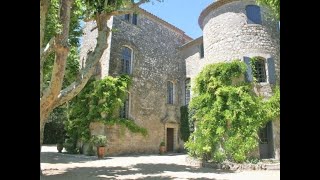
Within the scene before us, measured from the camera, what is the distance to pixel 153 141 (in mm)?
20141

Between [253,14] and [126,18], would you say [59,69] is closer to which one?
[253,14]

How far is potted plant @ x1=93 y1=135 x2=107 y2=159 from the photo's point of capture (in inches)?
621

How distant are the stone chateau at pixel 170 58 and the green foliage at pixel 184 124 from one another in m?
0.41

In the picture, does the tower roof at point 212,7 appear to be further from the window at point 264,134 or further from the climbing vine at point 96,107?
the window at point 264,134

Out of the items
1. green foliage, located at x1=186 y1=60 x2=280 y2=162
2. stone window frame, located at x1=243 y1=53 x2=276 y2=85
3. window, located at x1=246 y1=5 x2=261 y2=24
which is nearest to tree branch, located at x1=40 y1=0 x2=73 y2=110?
green foliage, located at x1=186 y1=60 x2=280 y2=162

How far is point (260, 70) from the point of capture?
48.7 ft

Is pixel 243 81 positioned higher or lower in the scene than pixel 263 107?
higher

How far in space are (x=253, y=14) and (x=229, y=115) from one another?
6.18 metres

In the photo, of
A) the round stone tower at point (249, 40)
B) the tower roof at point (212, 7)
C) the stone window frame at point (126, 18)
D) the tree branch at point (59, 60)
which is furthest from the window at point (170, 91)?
the tree branch at point (59, 60)

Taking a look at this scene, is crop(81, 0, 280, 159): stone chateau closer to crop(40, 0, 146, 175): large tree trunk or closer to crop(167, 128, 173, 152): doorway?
crop(167, 128, 173, 152): doorway
